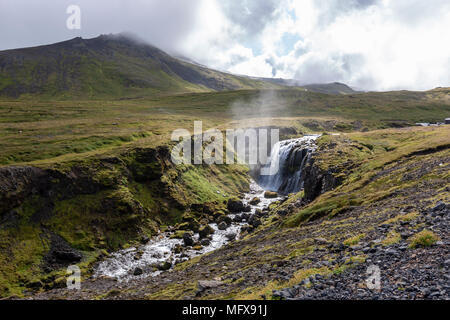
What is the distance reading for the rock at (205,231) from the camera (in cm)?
5541

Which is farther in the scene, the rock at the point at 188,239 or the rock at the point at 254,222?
the rock at the point at 254,222

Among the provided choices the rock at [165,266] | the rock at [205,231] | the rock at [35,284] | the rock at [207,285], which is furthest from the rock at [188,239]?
the rock at [207,285]

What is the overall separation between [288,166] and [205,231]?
45.3m

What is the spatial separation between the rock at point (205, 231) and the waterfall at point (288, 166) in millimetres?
32783

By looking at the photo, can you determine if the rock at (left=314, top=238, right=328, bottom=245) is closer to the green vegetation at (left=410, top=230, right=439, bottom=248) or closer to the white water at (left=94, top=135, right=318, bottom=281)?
the green vegetation at (left=410, top=230, right=439, bottom=248)

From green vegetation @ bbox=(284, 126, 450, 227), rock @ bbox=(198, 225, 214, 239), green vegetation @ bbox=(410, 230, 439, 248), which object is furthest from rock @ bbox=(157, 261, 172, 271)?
green vegetation @ bbox=(410, 230, 439, 248)

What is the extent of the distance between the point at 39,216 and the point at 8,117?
97.8m

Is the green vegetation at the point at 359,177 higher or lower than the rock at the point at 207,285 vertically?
higher

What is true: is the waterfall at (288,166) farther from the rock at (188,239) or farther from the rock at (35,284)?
the rock at (35,284)

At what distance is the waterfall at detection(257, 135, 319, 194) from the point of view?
84.1 m

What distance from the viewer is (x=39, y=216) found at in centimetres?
4838

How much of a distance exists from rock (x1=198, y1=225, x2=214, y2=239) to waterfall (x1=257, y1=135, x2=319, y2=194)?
1291 inches

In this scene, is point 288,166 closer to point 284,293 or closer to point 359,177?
point 359,177

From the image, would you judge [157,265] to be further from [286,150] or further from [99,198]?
[286,150]
